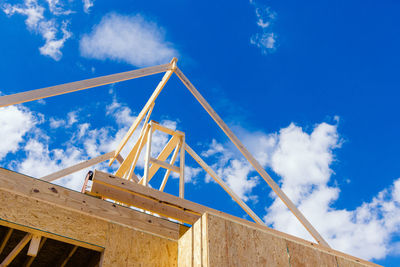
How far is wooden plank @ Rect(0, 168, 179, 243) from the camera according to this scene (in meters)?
5.65

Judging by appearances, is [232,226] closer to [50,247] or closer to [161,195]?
[161,195]

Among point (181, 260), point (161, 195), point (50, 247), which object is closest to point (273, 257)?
point (181, 260)

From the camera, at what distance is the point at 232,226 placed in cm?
571

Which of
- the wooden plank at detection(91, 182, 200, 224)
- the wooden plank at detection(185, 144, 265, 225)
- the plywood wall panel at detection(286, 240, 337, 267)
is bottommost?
the plywood wall panel at detection(286, 240, 337, 267)

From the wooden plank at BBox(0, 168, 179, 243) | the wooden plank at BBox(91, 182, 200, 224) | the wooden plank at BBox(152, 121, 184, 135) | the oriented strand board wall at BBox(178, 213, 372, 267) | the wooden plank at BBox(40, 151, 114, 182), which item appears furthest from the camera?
the wooden plank at BBox(40, 151, 114, 182)

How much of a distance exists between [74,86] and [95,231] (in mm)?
3918

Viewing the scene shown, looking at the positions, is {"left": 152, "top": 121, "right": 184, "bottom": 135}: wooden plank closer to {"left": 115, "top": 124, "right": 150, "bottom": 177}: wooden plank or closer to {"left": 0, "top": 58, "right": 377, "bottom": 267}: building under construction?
{"left": 115, "top": 124, "right": 150, "bottom": 177}: wooden plank

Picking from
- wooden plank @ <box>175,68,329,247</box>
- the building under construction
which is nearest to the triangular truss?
wooden plank @ <box>175,68,329,247</box>

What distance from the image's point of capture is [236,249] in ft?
18.0

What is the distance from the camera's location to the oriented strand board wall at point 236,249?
209 inches

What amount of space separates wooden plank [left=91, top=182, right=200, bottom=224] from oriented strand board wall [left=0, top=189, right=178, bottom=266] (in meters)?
0.79

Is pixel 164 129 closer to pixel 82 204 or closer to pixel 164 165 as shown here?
pixel 164 165

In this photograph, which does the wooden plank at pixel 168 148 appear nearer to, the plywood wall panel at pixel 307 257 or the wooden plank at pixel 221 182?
the wooden plank at pixel 221 182

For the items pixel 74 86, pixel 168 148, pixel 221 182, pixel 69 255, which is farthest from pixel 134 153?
pixel 69 255
